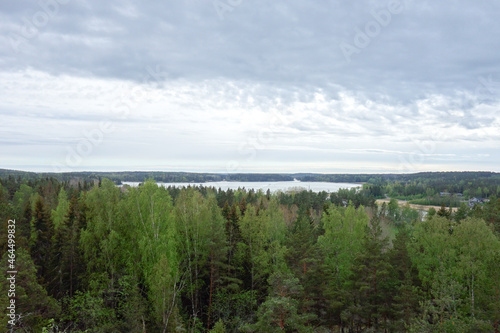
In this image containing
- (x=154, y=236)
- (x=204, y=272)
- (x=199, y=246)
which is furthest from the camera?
(x=199, y=246)

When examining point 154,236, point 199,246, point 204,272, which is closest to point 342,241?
point 204,272

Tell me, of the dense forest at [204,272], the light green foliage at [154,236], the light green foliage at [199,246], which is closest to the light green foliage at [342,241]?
the dense forest at [204,272]

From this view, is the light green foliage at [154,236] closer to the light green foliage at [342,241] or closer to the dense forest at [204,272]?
the dense forest at [204,272]

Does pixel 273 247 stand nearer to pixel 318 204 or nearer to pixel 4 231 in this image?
pixel 4 231

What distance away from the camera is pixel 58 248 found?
80.5ft

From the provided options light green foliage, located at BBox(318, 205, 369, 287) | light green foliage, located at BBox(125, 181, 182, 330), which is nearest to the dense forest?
light green foliage, located at BBox(125, 181, 182, 330)

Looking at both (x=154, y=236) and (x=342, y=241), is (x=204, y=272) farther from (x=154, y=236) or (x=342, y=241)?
(x=342, y=241)

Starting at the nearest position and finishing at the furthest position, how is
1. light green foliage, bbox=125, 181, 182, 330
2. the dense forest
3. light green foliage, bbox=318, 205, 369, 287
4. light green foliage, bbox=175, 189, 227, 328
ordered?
the dense forest < light green foliage, bbox=125, 181, 182, 330 < light green foliage, bbox=175, 189, 227, 328 < light green foliage, bbox=318, 205, 369, 287

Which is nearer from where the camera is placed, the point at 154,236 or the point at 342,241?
the point at 154,236

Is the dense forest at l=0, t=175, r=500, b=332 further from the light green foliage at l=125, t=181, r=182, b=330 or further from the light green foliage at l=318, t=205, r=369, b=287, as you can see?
the light green foliage at l=318, t=205, r=369, b=287

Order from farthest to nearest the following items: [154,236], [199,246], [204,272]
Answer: [199,246], [204,272], [154,236]

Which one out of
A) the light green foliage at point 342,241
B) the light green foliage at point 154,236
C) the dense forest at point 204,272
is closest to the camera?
the dense forest at point 204,272

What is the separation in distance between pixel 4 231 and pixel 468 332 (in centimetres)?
3011

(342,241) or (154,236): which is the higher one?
(154,236)
